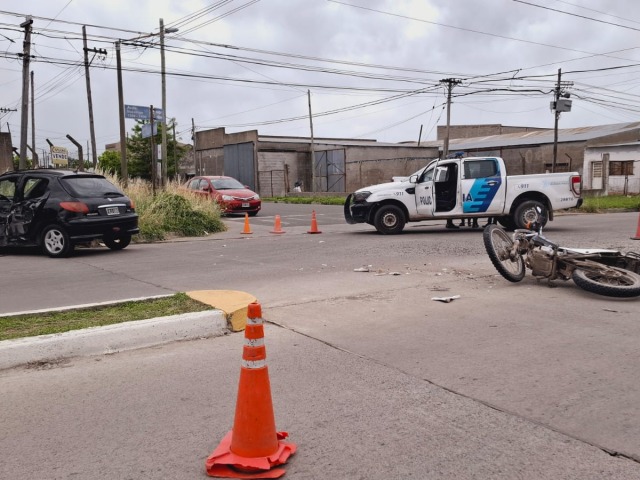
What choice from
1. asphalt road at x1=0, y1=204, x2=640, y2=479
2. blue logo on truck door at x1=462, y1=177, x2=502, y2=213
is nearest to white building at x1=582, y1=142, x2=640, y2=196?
blue logo on truck door at x1=462, y1=177, x2=502, y2=213

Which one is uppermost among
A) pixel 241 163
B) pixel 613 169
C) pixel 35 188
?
pixel 241 163

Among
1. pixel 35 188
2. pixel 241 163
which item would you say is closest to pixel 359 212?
pixel 35 188

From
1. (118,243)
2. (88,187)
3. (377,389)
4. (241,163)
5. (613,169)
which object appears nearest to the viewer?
(377,389)

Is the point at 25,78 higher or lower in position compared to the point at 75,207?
Result: higher

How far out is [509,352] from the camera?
501 centimetres

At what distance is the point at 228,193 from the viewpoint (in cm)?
2294

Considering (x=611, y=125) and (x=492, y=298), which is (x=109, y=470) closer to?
(x=492, y=298)

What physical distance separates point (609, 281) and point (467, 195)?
8033mm

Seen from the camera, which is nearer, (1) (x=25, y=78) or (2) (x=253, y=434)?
(2) (x=253, y=434)

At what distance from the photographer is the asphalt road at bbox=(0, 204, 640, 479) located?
3.21 m

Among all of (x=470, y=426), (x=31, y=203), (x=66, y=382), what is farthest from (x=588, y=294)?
(x=31, y=203)

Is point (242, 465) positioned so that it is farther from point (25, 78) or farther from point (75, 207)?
point (25, 78)

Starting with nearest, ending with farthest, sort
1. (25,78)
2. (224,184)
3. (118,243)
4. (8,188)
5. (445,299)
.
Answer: (445,299) → (8,188) → (118,243) → (25,78) → (224,184)

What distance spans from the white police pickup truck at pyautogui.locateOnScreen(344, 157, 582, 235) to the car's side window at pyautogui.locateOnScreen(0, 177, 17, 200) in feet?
25.5
